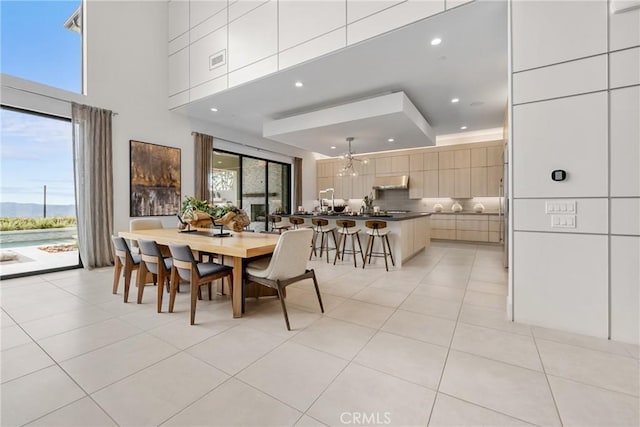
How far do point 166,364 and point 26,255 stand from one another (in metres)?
4.54

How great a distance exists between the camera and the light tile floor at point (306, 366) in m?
1.46

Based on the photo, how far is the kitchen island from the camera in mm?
4895

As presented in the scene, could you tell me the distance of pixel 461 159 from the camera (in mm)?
7793

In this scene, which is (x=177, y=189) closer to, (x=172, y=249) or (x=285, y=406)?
(x=172, y=249)

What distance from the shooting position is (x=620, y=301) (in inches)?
87.5

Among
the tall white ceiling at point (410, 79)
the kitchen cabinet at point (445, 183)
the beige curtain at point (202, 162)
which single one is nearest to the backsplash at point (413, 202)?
the kitchen cabinet at point (445, 183)

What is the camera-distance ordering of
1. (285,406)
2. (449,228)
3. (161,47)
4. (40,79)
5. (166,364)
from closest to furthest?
(285,406)
(166,364)
(40,79)
(161,47)
(449,228)

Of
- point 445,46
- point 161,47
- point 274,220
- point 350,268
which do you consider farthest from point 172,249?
point 161,47

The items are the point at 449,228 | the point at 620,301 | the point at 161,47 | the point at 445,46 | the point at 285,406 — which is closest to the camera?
the point at 285,406

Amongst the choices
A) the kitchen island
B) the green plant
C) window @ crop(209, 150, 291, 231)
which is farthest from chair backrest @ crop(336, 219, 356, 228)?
window @ crop(209, 150, 291, 231)

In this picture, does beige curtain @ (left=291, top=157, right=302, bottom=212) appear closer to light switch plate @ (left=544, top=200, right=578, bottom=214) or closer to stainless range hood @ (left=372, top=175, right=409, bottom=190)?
stainless range hood @ (left=372, top=175, right=409, bottom=190)

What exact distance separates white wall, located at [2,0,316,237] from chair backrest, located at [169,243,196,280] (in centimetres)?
345

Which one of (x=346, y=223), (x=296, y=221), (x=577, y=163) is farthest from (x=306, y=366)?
(x=296, y=221)

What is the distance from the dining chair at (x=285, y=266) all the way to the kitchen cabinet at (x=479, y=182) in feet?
22.1
